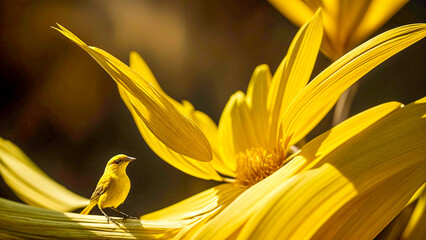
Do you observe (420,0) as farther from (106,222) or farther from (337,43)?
(106,222)

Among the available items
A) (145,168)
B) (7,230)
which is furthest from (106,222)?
Result: (145,168)

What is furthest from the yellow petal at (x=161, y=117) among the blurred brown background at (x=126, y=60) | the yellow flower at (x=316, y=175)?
the blurred brown background at (x=126, y=60)

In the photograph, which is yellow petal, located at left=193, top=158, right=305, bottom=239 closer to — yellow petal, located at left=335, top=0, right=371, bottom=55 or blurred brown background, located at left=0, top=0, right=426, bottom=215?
yellow petal, located at left=335, top=0, right=371, bottom=55

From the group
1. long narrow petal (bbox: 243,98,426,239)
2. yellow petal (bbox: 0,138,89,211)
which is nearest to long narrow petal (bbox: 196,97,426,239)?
long narrow petal (bbox: 243,98,426,239)

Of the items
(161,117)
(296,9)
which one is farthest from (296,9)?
(161,117)

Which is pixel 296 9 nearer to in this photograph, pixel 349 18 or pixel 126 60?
pixel 349 18

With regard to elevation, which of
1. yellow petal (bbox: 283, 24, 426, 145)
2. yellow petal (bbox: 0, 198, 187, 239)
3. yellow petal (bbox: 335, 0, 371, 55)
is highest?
yellow petal (bbox: 335, 0, 371, 55)

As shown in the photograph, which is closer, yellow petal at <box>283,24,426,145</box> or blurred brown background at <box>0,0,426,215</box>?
yellow petal at <box>283,24,426,145</box>
